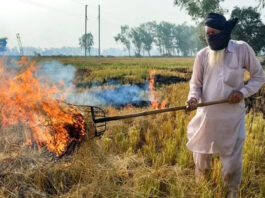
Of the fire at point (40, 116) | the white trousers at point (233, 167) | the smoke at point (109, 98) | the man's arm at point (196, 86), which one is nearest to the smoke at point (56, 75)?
the smoke at point (109, 98)

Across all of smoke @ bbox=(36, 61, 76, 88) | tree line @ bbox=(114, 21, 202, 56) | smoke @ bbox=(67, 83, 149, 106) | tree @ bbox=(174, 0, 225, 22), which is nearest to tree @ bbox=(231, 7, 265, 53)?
tree @ bbox=(174, 0, 225, 22)

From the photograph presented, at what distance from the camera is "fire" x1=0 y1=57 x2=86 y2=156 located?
13.3 feet

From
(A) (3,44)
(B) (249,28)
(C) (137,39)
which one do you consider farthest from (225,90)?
(C) (137,39)

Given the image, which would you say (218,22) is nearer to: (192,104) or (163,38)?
(192,104)

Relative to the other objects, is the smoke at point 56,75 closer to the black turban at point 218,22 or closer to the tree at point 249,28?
the black turban at point 218,22

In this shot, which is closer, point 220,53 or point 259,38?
point 220,53

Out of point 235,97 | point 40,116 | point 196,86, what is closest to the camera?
point 235,97

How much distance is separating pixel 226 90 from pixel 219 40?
57 cm

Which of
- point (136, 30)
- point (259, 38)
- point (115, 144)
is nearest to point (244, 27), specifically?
point (259, 38)

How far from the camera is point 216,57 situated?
3.34m

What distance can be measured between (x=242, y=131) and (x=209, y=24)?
128cm

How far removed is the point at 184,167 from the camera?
4203 millimetres

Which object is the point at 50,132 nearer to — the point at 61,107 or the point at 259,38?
the point at 61,107

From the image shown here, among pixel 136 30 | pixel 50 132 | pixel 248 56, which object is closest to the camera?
pixel 248 56
